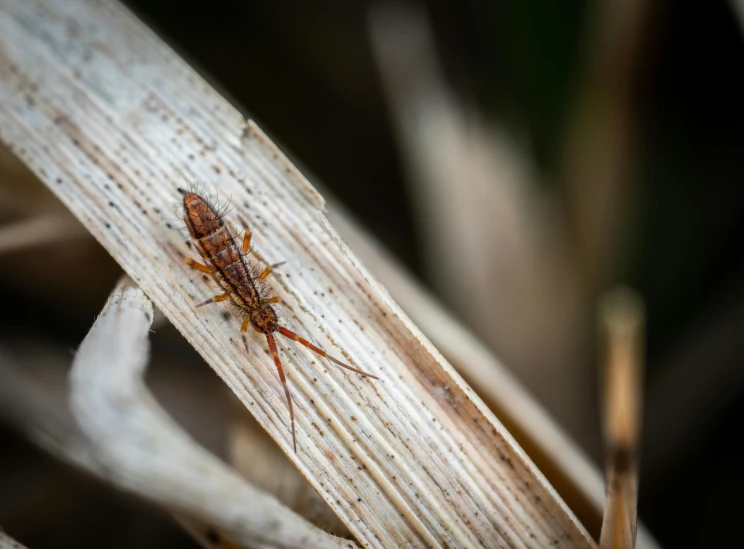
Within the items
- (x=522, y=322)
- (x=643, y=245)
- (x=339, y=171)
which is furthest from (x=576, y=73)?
(x=339, y=171)

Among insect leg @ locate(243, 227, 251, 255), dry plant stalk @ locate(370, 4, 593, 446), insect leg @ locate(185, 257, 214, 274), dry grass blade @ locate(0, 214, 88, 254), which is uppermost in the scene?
dry grass blade @ locate(0, 214, 88, 254)

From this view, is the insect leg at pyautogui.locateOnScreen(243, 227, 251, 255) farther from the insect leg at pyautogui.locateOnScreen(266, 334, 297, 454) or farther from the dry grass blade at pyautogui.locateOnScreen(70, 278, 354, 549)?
the dry grass blade at pyautogui.locateOnScreen(70, 278, 354, 549)

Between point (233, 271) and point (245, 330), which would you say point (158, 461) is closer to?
point (245, 330)

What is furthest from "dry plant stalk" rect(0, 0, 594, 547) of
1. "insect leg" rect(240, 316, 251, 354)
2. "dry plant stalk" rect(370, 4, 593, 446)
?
"dry plant stalk" rect(370, 4, 593, 446)

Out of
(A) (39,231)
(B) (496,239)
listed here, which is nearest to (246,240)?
(A) (39,231)

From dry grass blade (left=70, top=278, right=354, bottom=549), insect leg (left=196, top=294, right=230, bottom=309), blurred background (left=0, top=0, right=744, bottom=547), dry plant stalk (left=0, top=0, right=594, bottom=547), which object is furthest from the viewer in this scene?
blurred background (left=0, top=0, right=744, bottom=547)

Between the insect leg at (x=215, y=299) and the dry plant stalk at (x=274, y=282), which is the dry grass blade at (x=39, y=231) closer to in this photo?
the dry plant stalk at (x=274, y=282)

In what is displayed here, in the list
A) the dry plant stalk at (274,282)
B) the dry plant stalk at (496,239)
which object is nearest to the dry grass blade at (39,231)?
the dry plant stalk at (274,282)
